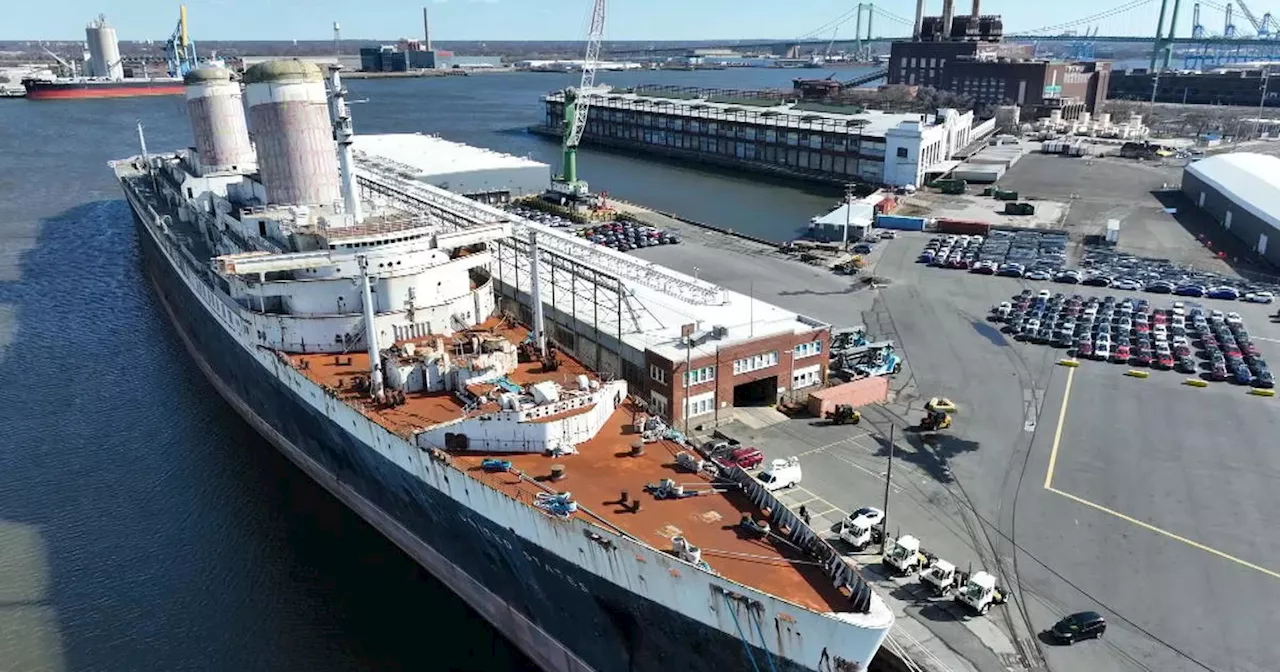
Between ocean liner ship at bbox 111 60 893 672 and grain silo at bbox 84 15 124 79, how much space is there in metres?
168

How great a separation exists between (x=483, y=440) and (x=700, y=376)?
11.5 m

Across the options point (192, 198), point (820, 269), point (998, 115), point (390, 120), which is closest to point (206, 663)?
point (192, 198)

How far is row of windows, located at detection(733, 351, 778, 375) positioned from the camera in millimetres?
32219

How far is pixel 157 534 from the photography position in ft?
88.5

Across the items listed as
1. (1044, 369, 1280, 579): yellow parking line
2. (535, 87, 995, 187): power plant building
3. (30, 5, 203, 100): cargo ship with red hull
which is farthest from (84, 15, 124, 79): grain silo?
(1044, 369, 1280, 579): yellow parking line

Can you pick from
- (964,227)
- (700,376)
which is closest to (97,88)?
(964,227)

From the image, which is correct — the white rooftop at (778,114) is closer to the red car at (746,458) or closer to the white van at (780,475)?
the red car at (746,458)

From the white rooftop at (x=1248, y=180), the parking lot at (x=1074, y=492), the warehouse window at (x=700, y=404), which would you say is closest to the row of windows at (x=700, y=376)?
the warehouse window at (x=700, y=404)

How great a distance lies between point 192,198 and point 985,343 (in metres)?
41.5

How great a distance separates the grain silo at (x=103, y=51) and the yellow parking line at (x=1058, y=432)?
196 meters

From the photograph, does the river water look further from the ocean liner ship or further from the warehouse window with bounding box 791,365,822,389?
the warehouse window with bounding box 791,365,822,389

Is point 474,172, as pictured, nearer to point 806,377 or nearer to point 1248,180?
point 806,377

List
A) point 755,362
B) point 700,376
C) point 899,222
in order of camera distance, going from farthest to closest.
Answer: point 899,222 < point 755,362 < point 700,376

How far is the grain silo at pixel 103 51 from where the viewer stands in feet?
556
